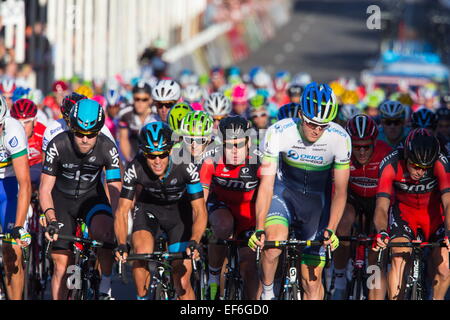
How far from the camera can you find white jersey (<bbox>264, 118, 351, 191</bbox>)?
29.4 ft

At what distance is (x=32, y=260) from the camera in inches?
405

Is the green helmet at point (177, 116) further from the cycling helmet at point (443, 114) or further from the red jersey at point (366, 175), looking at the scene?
the cycling helmet at point (443, 114)

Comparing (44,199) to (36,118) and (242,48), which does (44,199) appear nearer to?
(36,118)

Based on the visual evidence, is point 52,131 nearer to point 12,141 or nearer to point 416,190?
point 12,141

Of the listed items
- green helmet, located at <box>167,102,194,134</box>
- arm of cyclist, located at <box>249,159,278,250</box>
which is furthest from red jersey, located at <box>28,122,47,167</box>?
arm of cyclist, located at <box>249,159,278,250</box>

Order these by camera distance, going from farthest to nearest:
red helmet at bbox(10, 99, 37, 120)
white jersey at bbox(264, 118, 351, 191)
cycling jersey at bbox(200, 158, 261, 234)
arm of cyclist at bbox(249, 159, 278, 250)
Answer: red helmet at bbox(10, 99, 37, 120), cycling jersey at bbox(200, 158, 261, 234), white jersey at bbox(264, 118, 351, 191), arm of cyclist at bbox(249, 159, 278, 250)

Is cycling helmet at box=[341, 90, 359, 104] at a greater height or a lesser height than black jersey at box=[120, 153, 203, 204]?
greater

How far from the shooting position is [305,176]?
9.30 m

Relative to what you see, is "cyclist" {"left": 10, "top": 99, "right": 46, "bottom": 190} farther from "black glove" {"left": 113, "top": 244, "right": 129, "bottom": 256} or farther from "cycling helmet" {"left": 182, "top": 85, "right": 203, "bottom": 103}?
"cycling helmet" {"left": 182, "top": 85, "right": 203, "bottom": 103}

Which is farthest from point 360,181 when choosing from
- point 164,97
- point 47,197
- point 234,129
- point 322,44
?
point 322,44

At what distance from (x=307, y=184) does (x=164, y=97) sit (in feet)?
10.3

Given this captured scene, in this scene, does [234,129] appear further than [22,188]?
Yes

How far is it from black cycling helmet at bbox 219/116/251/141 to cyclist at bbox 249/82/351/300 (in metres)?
0.25

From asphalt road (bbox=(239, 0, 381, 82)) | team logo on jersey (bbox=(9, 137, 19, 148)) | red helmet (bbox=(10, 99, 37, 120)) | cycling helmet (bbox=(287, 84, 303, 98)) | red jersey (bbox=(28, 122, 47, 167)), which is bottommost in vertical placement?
red jersey (bbox=(28, 122, 47, 167))
